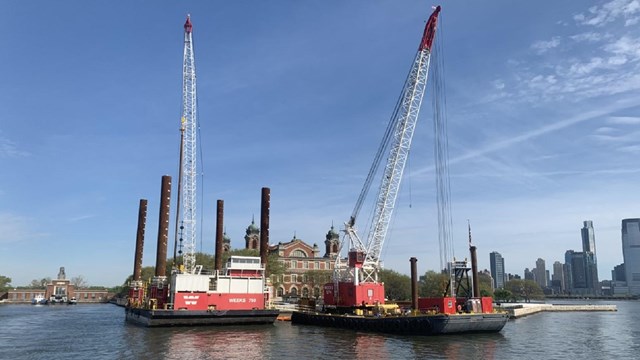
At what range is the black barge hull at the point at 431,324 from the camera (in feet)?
188

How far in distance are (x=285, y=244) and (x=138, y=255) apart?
59.4m

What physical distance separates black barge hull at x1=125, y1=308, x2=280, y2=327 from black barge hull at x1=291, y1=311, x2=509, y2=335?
1404 cm

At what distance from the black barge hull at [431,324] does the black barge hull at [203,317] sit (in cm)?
1404

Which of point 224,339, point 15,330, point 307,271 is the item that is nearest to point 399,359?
point 224,339

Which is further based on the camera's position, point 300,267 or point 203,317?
point 300,267

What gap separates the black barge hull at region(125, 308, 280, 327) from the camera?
6962 centimetres

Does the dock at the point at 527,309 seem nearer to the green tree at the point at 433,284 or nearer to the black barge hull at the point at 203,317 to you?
the green tree at the point at 433,284

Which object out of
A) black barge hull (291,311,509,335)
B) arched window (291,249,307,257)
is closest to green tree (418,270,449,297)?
arched window (291,249,307,257)

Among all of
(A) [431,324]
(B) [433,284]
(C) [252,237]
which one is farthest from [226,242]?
(A) [431,324]

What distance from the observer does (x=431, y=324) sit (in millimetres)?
57406

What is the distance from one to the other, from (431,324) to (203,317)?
106 feet

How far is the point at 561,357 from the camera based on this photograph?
4391 cm

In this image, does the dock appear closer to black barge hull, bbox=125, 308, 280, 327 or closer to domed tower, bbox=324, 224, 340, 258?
black barge hull, bbox=125, 308, 280, 327

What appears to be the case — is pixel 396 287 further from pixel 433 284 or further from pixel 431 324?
pixel 431 324
